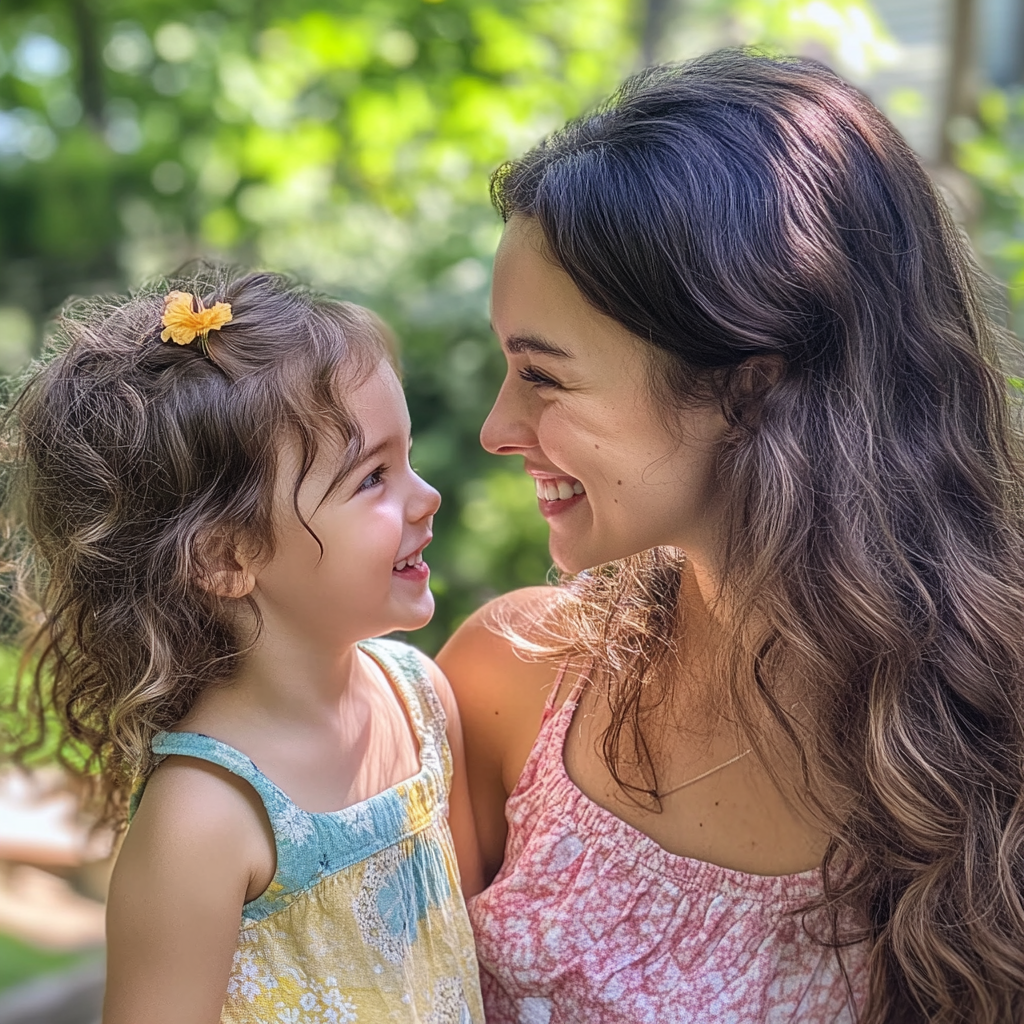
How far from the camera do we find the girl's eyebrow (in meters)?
1.45

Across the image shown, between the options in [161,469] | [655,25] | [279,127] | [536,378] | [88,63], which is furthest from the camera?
[655,25]

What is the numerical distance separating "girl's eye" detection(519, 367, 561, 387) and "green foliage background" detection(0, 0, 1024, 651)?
1588 mm

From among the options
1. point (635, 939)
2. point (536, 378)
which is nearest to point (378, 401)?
point (536, 378)

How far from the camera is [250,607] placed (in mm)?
1462

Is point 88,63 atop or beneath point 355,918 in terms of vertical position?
atop

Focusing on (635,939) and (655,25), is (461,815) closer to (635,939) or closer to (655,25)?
(635,939)

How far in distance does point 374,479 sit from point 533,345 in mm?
254

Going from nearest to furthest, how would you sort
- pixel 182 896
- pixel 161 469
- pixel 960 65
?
pixel 182 896
pixel 161 469
pixel 960 65

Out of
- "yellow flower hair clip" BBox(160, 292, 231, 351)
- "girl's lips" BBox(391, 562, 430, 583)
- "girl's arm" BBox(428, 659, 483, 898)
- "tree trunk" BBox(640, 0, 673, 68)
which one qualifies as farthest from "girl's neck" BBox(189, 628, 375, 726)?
Answer: "tree trunk" BBox(640, 0, 673, 68)

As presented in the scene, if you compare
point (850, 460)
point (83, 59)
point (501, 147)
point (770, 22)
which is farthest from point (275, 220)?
point (850, 460)

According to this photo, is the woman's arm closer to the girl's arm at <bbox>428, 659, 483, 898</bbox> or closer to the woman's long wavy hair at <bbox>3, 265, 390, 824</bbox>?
the girl's arm at <bbox>428, 659, 483, 898</bbox>

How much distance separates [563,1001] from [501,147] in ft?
8.37

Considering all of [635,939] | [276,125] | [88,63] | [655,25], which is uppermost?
[655,25]

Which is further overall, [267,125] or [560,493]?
[267,125]
